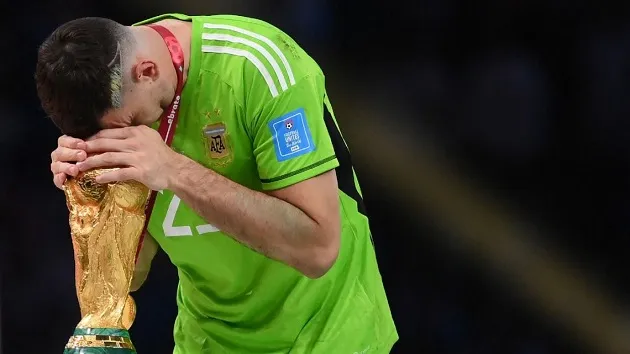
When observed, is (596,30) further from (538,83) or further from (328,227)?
(328,227)

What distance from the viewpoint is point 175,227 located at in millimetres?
1708

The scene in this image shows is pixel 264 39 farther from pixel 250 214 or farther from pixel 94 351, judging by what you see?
pixel 94 351

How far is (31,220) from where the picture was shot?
2664 millimetres

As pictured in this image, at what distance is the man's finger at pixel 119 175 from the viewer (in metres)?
1.34

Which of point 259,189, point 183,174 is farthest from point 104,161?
point 259,189

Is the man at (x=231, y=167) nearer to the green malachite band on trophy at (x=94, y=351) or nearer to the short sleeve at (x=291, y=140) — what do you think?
the short sleeve at (x=291, y=140)

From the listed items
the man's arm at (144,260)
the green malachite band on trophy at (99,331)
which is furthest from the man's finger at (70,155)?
the man's arm at (144,260)

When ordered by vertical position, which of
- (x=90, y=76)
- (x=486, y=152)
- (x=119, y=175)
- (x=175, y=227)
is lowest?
(x=486, y=152)

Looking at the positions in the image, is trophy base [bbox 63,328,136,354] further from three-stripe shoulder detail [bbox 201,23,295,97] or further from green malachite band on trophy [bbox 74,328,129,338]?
three-stripe shoulder detail [bbox 201,23,295,97]

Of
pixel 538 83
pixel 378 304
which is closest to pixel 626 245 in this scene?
pixel 538 83

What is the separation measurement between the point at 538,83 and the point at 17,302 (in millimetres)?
1476

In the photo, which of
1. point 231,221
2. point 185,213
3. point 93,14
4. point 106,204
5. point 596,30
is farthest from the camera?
point 93,14

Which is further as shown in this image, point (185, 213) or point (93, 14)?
point (93, 14)

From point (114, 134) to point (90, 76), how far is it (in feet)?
0.28
